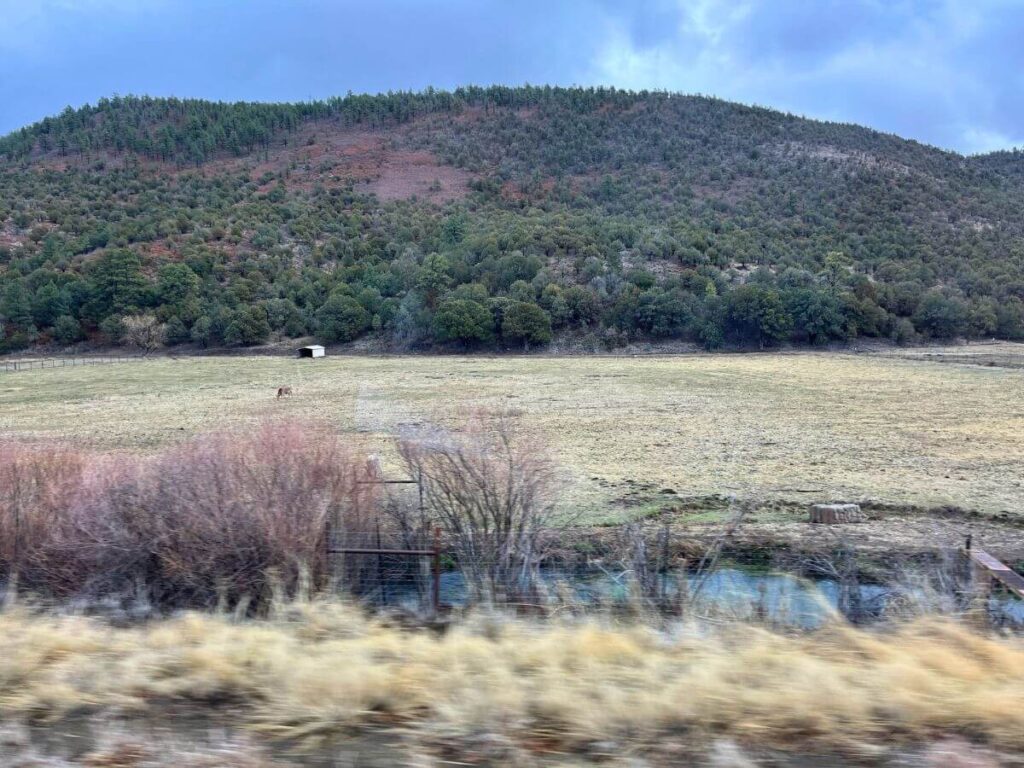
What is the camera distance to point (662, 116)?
440ft

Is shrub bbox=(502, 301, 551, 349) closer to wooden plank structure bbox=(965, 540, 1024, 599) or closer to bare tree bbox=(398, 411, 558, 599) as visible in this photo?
bare tree bbox=(398, 411, 558, 599)

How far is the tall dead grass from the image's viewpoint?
11.7 meters

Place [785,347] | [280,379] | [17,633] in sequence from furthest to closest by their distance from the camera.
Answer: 1. [785,347]
2. [280,379]
3. [17,633]

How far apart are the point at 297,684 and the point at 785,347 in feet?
245

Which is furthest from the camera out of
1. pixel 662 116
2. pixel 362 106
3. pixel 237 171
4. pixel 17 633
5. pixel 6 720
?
pixel 362 106

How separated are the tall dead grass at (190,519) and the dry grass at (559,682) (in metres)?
5.06

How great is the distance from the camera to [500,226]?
100500mm

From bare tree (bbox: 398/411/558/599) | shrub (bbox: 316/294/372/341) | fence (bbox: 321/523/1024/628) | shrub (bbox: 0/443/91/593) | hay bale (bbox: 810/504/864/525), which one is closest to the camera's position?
fence (bbox: 321/523/1024/628)

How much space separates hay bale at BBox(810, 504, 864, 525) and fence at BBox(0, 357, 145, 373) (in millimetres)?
65559

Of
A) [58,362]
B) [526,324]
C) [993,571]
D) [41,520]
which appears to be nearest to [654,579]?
[993,571]

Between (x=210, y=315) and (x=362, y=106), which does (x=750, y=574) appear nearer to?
(x=210, y=315)

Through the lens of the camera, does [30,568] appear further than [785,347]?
No

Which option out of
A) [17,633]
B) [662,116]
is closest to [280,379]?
[17,633]

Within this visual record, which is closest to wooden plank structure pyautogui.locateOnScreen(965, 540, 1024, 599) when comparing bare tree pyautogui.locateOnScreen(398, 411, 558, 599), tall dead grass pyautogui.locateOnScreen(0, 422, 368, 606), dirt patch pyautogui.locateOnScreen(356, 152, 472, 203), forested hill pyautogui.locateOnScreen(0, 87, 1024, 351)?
bare tree pyautogui.locateOnScreen(398, 411, 558, 599)
